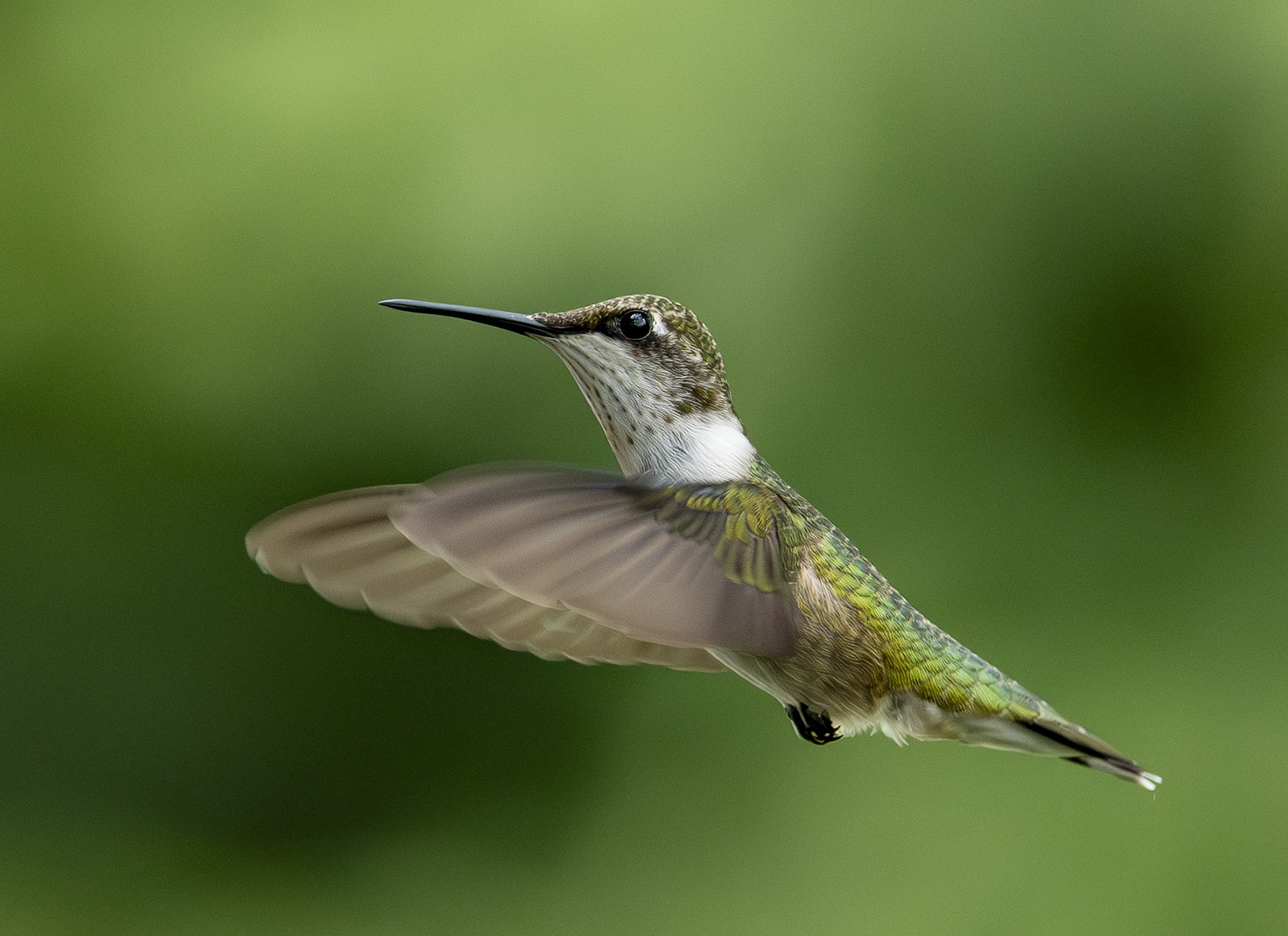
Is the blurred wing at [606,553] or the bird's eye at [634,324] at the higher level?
the bird's eye at [634,324]

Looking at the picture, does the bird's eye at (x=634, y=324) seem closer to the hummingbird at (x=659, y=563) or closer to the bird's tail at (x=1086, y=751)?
the hummingbird at (x=659, y=563)

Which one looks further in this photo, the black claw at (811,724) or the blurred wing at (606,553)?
the black claw at (811,724)

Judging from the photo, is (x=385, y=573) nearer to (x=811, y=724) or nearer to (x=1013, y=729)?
(x=811, y=724)

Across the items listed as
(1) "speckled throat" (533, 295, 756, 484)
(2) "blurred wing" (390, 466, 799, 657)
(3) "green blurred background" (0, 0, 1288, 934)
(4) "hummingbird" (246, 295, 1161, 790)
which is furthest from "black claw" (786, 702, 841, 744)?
(3) "green blurred background" (0, 0, 1288, 934)

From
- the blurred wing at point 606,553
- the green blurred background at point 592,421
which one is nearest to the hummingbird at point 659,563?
the blurred wing at point 606,553

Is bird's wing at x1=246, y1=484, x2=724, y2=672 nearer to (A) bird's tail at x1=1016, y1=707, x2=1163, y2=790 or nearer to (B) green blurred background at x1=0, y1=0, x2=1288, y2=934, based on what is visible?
(A) bird's tail at x1=1016, y1=707, x2=1163, y2=790

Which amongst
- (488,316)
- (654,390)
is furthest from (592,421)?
(488,316)

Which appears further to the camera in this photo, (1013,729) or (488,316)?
(1013,729)
